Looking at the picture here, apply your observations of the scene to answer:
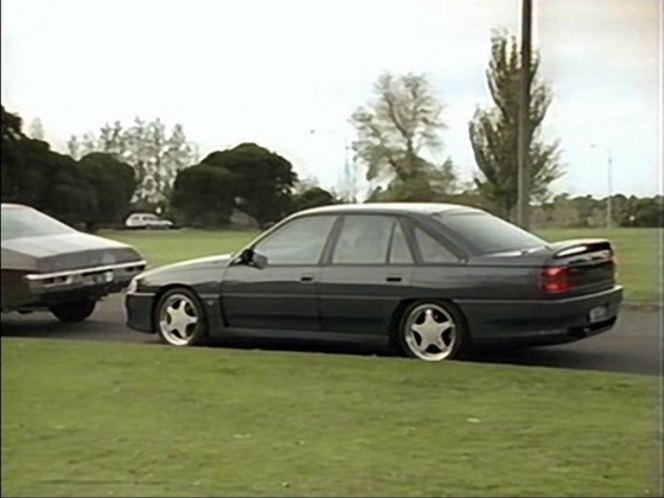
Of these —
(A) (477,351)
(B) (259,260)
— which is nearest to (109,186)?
(B) (259,260)

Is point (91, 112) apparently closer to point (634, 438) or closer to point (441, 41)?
point (441, 41)

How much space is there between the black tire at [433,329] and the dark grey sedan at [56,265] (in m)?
1.21

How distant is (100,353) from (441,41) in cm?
125

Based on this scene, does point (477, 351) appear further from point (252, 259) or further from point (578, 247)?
point (252, 259)

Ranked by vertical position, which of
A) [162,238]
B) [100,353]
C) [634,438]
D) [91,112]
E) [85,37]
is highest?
[85,37]

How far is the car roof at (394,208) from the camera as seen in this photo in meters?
3.13

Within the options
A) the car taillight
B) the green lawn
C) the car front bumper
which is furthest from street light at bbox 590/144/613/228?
the car front bumper

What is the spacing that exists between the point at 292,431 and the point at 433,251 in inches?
56.4

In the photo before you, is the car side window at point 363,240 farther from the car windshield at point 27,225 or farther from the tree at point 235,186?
the car windshield at point 27,225

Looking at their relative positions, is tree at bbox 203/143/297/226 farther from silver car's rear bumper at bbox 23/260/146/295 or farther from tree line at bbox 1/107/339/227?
silver car's rear bumper at bbox 23/260/146/295

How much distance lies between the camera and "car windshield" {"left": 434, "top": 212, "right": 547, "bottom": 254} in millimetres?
3272

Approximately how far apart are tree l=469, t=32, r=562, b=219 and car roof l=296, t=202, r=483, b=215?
0.21 m

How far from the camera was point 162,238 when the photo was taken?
2779mm

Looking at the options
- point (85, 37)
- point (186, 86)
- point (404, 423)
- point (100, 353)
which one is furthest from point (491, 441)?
point (85, 37)
